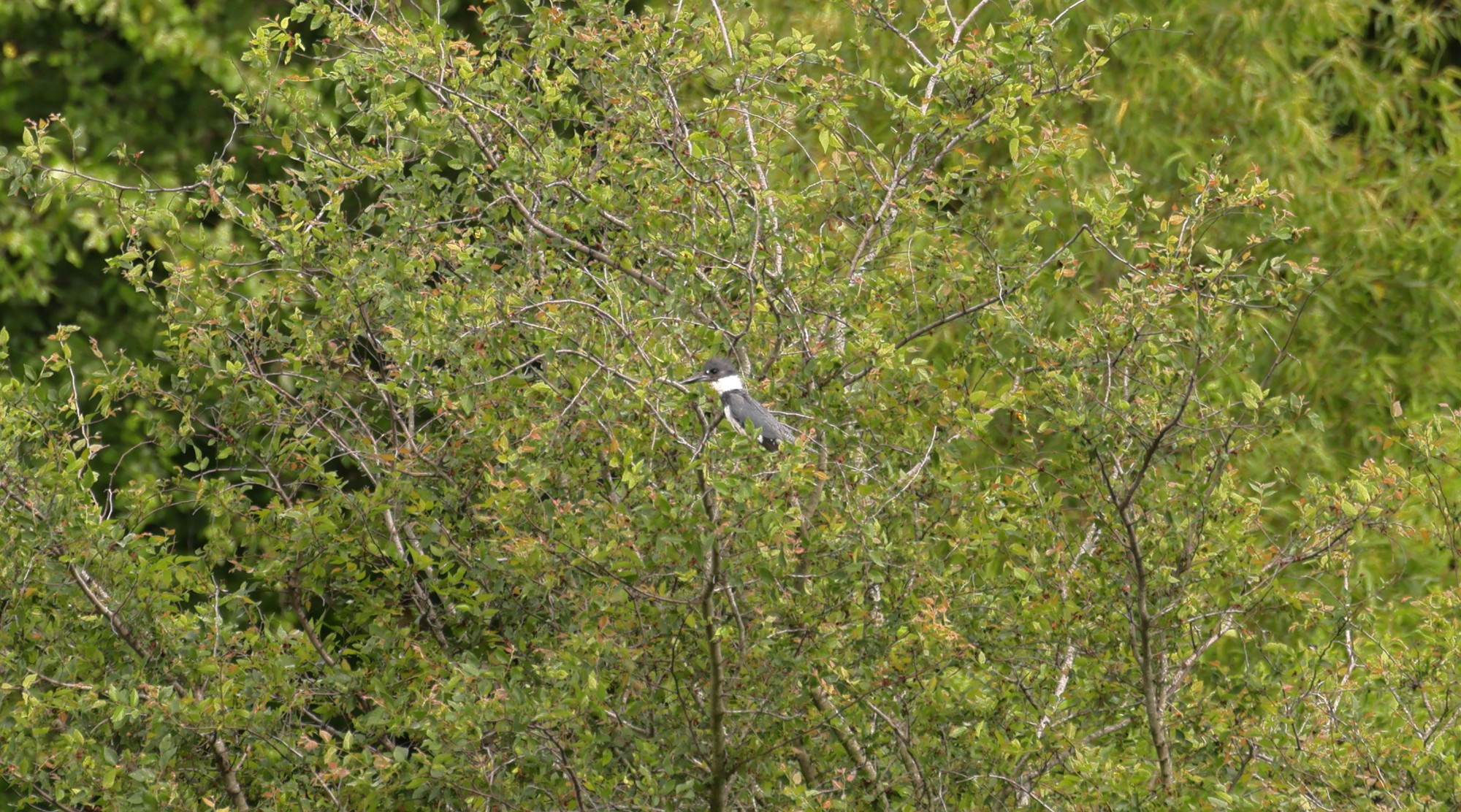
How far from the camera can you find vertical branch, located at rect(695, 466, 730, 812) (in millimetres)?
3648

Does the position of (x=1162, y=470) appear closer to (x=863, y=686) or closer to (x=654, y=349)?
(x=863, y=686)

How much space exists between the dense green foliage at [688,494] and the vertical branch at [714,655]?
2cm

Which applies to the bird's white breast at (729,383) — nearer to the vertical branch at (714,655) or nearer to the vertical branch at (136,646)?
the vertical branch at (714,655)

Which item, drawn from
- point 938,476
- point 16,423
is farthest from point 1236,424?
point 16,423

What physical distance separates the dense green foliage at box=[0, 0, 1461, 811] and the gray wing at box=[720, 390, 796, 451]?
9 cm

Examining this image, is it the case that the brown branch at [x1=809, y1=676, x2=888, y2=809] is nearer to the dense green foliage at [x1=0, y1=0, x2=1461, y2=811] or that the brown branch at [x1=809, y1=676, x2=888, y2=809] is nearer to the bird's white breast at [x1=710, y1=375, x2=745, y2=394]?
the dense green foliage at [x1=0, y1=0, x2=1461, y2=811]

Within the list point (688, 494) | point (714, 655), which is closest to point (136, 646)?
point (714, 655)

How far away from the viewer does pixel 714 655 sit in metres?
3.88

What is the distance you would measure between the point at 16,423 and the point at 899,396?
8.22 ft

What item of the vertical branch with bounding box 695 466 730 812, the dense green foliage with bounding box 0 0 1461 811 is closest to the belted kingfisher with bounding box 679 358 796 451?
the dense green foliage with bounding box 0 0 1461 811

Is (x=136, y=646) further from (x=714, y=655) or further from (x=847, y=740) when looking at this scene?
(x=847, y=740)

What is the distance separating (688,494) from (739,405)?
66.6 inches

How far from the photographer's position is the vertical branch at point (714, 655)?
365cm

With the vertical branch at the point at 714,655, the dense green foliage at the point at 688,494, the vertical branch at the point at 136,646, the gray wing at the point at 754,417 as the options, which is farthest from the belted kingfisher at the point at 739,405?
the vertical branch at the point at 136,646
